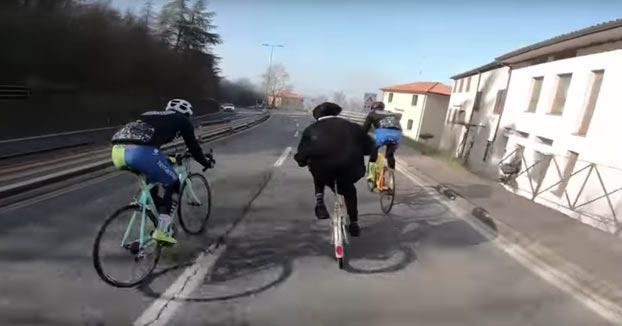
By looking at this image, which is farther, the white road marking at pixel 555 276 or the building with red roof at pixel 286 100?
the building with red roof at pixel 286 100

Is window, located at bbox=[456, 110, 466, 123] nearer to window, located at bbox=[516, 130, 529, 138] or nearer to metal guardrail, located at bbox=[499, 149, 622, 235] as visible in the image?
window, located at bbox=[516, 130, 529, 138]

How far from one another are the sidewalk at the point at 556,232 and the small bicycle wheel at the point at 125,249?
5.10m

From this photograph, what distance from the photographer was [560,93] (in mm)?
13336

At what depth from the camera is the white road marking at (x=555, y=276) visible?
407cm

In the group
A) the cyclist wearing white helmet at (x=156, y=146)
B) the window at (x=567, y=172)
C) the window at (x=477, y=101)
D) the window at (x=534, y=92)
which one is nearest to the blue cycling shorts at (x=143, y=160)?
the cyclist wearing white helmet at (x=156, y=146)

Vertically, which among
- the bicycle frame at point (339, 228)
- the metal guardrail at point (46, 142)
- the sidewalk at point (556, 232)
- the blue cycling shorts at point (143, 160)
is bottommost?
the metal guardrail at point (46, 142)

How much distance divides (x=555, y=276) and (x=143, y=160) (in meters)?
5.09

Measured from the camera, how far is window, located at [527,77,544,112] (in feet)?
50.0

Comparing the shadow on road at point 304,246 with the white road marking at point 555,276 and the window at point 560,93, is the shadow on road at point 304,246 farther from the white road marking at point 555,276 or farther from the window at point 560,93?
the window at point 560,93

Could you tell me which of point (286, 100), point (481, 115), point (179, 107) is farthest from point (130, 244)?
point (286, 100)

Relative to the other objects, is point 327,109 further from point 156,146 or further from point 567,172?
point 567,172

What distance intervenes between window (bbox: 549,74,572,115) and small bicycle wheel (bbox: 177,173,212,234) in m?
12.4

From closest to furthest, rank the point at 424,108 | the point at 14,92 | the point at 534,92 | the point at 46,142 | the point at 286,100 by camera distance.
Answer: the point at 46,142, the point at 534,92, the point at 14,92, the point at 424,108, the point at 286,100

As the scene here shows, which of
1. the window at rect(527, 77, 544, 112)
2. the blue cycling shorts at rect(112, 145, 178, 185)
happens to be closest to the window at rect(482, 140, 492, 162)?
the window at rect(527, 77, 544, 112)
